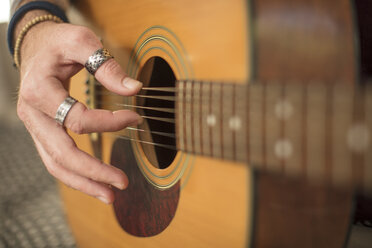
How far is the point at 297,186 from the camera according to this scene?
0.34 meters

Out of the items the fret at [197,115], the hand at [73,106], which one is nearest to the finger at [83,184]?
the hand at [73,106]

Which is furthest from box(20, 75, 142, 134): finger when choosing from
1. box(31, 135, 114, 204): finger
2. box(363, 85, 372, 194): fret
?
box(363, 85, 372, 194): fret

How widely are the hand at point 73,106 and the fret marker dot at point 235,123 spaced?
17 centimetres

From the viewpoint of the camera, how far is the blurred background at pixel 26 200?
39.2 inches

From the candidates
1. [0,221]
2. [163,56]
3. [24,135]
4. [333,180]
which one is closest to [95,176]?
[163,56]

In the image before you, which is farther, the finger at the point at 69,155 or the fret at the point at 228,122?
the finger at the point at 69,155

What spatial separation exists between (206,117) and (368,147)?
186 millimetres

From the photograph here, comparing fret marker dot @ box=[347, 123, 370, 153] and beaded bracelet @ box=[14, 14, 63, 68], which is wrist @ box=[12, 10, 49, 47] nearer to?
beaded bracelet @ box=[14, 14, 63, 68]

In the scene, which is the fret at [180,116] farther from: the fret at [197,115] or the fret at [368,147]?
the fret at [368,147]

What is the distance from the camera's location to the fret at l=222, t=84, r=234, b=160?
35cm

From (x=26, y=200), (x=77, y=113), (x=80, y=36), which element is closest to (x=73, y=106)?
(x=77, y=113)

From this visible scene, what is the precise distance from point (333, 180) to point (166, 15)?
13.5 inches

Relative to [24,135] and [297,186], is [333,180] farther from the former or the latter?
[24,135]

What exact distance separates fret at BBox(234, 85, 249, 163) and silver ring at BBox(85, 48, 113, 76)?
0.24 metres
